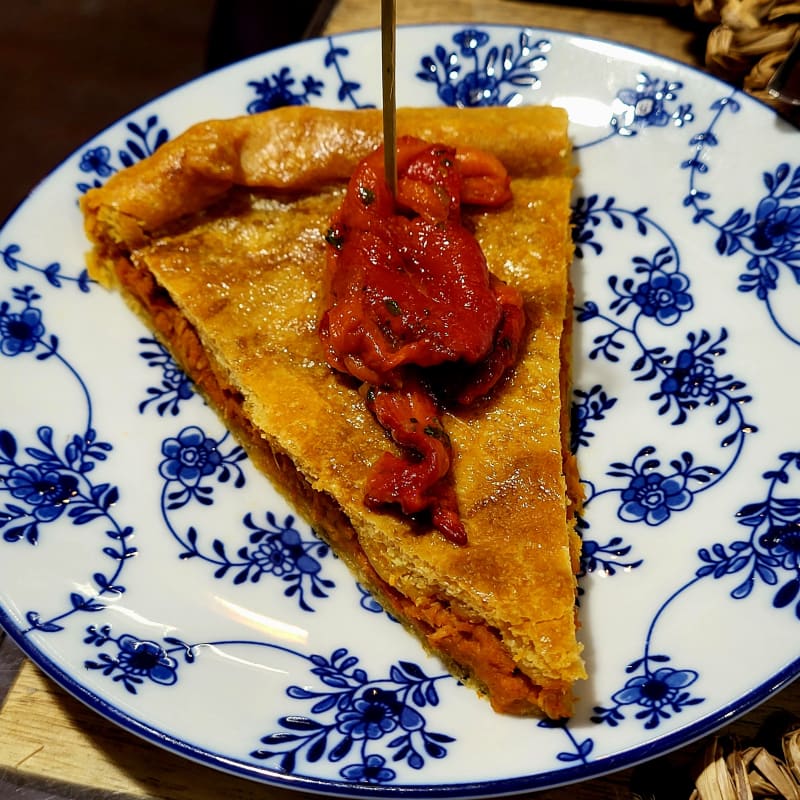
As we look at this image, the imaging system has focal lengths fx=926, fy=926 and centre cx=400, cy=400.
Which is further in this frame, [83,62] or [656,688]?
[83,62]

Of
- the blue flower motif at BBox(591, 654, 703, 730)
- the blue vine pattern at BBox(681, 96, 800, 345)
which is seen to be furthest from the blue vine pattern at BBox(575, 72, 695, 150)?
the blue flower motif at BBox(591, 654, 703, 730)

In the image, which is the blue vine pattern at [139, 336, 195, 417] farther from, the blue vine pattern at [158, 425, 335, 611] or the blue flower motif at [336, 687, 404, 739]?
the blue flower motif at [336, 687, 404, 739]

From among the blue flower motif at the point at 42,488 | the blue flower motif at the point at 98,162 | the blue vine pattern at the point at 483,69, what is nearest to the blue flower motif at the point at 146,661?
the blue flower motif at the point at 42,488

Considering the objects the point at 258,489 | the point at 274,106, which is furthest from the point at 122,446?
the point at 274,106

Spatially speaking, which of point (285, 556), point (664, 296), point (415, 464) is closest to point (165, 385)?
point (285, 556)

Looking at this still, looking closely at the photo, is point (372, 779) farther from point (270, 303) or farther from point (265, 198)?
point (265, 198)

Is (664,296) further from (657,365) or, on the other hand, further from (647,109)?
(647,109)
